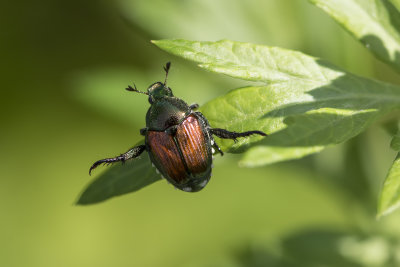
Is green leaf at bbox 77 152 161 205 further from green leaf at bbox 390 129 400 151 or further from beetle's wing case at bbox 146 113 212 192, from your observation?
green leaf at bbox 390 129 400 151

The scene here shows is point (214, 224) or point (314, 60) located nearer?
point (314, 60)

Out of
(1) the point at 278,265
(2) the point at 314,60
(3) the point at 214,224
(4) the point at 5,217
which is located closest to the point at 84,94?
(1) the point at 278,265

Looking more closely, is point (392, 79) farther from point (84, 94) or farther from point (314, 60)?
point (314, 60)

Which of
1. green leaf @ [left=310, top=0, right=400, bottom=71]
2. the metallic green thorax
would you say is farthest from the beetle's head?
green leaf @ [left=310, top=0, right=400, bottom=71]

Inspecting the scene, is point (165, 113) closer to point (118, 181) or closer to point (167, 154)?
point (167, 154)

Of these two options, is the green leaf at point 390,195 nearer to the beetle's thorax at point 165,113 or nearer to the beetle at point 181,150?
the beetle at point 181,150

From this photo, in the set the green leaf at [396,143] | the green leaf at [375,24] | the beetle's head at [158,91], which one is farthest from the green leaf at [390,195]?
the beetle's head at [158,91]
